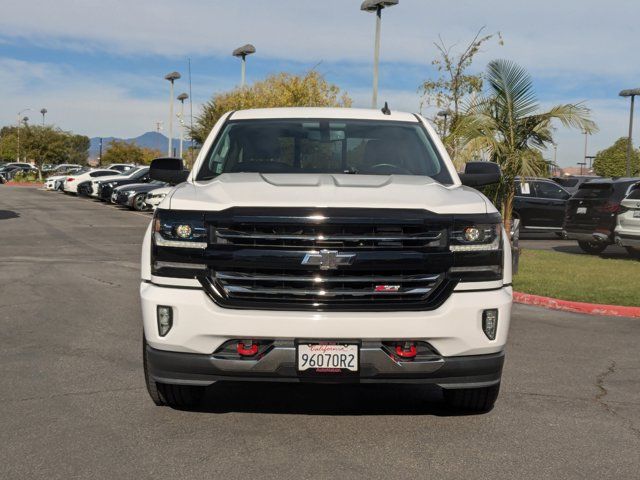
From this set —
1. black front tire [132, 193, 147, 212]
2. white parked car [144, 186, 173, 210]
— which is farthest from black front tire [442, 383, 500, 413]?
black front tire [132, 193, 147, 212]

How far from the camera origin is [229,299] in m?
4.62

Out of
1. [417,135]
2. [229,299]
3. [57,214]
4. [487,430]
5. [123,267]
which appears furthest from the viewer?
[57,214]

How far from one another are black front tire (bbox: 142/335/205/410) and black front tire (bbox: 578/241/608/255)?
49.9ft

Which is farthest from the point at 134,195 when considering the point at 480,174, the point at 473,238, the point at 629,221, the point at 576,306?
the point at 473,238

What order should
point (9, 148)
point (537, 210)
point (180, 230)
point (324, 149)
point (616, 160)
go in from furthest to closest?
point (9, 148), point (616, 160), point (537, 210), point (324, 149), point (180, 230)

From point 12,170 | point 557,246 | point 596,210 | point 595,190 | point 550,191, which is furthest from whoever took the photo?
point 12,170

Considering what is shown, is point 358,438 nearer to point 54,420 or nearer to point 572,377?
point 54,420

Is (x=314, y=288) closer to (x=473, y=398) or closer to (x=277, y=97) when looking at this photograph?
(x=473, y=398)

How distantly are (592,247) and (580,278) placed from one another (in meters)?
6.32

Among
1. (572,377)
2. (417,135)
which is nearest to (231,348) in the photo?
(417,135)

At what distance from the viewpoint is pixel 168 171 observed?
6.27m

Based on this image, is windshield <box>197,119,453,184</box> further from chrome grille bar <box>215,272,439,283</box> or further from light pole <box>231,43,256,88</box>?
light pole <box>231,43,256,88</box>

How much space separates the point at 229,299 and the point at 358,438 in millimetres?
1109

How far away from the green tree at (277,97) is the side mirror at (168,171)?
85.8 feet
